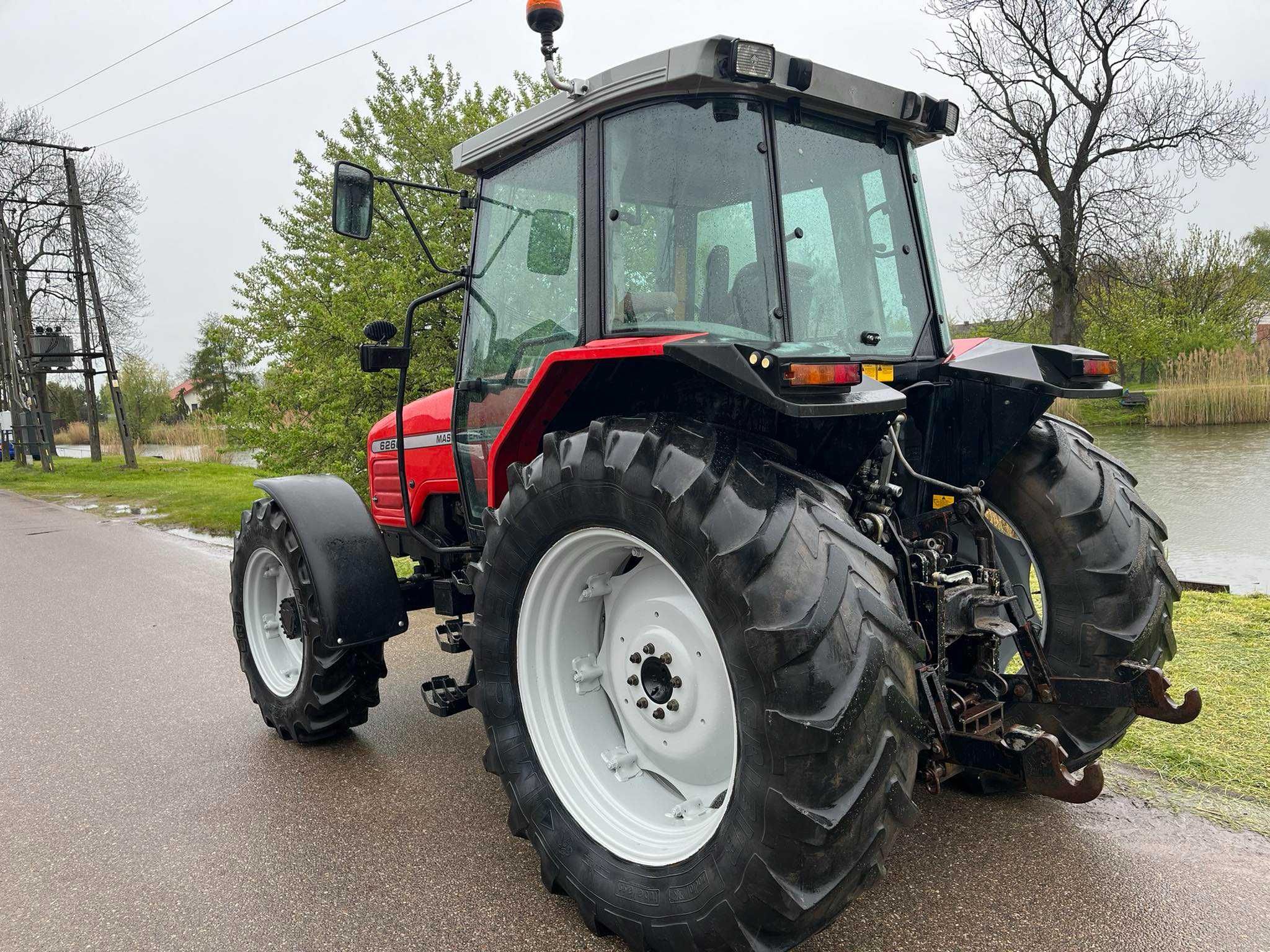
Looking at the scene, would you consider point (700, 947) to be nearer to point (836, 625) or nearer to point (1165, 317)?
point (836, 625)

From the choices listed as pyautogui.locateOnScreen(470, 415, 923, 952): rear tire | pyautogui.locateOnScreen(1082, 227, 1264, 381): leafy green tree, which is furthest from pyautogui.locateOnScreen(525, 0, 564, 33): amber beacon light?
pyautogui.locateOnScreen(1082, 227, 1264, 381): leafy green tree

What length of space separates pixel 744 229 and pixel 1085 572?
158 cm

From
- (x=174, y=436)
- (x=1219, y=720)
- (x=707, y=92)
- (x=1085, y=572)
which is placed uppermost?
(x=707, y=92)

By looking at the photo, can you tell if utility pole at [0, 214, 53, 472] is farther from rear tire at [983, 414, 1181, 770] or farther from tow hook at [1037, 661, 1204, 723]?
tow hook at [1037, 661, 1204, 723]

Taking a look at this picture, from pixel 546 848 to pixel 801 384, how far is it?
4.98 ft

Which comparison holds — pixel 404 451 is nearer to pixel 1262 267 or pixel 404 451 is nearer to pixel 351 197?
pixel 351 197

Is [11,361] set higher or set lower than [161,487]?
higher

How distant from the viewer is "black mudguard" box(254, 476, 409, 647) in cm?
355

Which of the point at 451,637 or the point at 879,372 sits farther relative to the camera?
the point at 451,637

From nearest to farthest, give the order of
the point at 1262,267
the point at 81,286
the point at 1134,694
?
the point at 1134,694, the point at 81,286, the point at 1262,267

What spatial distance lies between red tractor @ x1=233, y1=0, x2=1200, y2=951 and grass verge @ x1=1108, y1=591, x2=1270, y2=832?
0.59 m

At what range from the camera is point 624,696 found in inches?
109

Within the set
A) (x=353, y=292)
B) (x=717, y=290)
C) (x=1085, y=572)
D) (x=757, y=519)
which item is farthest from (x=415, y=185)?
(x=353, y=292)

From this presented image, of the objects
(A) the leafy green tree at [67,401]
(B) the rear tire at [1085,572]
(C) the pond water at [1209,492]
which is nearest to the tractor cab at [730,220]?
(B) the rear tire at [1085,572]
